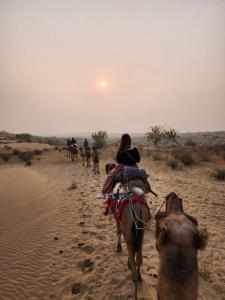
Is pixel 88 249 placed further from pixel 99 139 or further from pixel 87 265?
pixel 99 139

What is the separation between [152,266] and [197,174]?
1513 centimetres

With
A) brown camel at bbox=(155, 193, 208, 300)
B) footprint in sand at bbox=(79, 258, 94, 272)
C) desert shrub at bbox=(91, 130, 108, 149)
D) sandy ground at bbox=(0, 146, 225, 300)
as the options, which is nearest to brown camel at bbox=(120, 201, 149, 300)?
sandy ground at bbox=(0, 146, 225, 300)

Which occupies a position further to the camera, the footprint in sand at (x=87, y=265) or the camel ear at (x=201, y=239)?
the footprint in sand at (x=87, y=265)

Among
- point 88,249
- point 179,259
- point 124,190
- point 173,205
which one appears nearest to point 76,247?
point 88,249

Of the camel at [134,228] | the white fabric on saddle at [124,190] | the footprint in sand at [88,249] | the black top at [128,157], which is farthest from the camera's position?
the footprint in sand at [88,249]

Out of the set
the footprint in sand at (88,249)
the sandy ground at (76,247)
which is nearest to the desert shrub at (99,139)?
the sandy ground at (76,247)

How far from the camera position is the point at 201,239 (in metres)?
2.27

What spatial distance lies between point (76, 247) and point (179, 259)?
5.68 m

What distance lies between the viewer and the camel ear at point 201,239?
2244mm

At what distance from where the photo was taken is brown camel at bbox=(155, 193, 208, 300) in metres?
2.23

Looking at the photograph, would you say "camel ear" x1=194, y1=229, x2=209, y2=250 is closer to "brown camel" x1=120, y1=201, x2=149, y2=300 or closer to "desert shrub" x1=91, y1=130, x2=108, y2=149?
"brown camel" x1=120, y1=201, x2=149, y2=300

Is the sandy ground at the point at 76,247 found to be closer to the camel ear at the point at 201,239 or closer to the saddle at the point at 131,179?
the saddle at the point at 131,179

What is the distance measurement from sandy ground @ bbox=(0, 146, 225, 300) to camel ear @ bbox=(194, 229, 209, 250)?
3252 mm

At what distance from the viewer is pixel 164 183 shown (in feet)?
53.8
